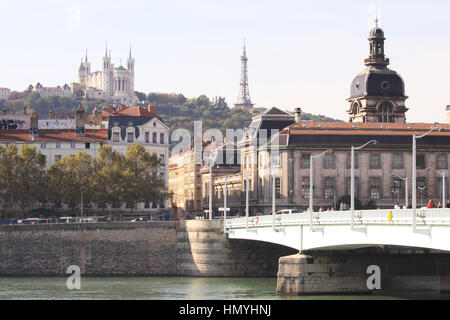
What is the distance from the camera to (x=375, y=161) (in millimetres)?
126438

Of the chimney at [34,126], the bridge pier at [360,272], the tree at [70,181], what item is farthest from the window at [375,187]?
the bridge pier at [360,272]

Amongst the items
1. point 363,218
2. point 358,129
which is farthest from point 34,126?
point 363,218

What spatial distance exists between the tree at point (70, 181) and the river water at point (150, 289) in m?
21.0

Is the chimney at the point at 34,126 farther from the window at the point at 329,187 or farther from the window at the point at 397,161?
the window at the point at 397,161

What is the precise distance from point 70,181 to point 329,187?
85.5 ft

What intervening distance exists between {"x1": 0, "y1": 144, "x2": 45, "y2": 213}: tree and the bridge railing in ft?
115

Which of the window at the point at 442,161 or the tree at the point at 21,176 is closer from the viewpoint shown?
the tree at the point at 21,176

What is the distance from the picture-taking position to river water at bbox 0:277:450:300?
79.6 m

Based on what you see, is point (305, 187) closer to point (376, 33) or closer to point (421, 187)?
point (421, 187)

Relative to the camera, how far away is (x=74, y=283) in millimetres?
95312

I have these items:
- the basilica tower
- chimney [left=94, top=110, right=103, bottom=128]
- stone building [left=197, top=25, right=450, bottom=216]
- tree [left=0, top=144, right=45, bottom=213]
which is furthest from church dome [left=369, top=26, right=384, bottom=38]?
tree [left=0, top=144, right=45, bottom=213]

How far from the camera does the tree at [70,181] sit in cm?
12169
